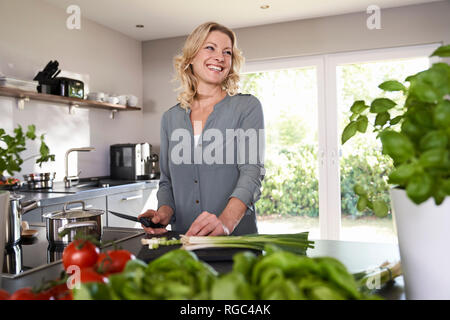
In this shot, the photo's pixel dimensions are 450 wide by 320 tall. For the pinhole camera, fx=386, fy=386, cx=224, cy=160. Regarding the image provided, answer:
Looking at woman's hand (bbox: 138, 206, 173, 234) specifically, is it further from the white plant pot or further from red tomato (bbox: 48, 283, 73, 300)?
the white plant pot

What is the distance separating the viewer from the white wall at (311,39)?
151 inches

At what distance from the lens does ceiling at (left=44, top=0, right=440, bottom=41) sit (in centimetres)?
369

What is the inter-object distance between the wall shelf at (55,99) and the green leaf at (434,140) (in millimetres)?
3125

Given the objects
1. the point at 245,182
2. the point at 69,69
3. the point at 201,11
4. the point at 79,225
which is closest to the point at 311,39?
the point at 201,11

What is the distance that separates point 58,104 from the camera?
373 centimetres

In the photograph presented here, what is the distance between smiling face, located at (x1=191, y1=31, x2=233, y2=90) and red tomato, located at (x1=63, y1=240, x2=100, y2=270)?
122 cm

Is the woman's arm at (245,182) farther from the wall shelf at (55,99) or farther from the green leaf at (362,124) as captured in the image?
the wall shelf at (55,99)

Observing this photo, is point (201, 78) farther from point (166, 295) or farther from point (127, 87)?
point (127, 87)

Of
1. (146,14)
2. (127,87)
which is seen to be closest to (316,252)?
(146,14)

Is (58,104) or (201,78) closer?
(201,78)

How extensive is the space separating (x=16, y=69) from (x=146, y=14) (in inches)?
55.2

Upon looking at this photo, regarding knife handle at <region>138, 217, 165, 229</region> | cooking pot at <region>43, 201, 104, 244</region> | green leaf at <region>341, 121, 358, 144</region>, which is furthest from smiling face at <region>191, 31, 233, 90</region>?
green leaf at <region>341, 121, 358, 144</region>

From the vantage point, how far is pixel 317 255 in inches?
41.5
